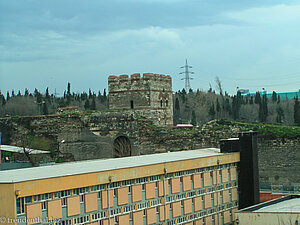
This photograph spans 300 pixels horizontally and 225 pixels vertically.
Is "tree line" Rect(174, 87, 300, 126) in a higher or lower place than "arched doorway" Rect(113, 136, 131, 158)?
higher

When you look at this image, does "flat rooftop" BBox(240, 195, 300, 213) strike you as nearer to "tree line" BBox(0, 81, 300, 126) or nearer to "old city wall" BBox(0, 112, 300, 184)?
"old city wall" BBox(0, 112, 300, 184)

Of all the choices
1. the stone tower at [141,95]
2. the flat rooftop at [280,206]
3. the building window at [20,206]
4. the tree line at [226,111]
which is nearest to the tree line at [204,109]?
the tree line at [226,111]

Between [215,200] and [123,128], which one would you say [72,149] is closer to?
[123,128]

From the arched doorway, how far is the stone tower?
7.18 feet

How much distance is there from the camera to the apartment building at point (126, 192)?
1126 centimetres

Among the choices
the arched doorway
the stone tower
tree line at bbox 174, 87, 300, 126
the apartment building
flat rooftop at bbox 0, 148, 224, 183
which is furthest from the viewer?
tree line at bbox 174, 87, 300, 126

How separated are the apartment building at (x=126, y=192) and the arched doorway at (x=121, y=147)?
11405mm

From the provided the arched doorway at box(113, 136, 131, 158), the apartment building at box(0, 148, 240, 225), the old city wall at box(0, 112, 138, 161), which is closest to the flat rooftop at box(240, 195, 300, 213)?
the apartment building at box(0, 148, 240, 225)

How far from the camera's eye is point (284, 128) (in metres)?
24.8

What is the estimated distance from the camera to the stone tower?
30859mm

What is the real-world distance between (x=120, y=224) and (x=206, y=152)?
244 inches

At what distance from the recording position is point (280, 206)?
660 inches

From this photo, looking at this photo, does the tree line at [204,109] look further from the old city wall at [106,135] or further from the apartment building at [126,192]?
the apartment building at [126,192]

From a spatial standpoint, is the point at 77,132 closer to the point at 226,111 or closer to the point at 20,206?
the point at 20,206
